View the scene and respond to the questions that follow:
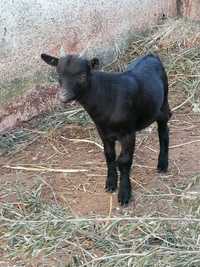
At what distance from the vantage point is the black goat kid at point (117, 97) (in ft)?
13.7

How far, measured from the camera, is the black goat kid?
13.7 feet

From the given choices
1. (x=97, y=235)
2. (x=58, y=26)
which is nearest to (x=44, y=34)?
(x=58, y=26)

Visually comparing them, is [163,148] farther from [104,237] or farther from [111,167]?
[104,237]

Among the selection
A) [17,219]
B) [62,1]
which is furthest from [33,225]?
[62,1]

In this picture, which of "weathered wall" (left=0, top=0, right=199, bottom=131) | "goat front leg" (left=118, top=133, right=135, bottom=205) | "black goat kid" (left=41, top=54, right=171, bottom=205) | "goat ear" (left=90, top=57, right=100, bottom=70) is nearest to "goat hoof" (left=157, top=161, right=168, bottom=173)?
"black goat kid" (left=41, top=54, right=171, bottom=205)

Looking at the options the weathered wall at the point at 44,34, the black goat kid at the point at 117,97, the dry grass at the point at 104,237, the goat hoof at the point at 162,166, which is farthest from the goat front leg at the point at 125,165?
the weathered wall at the point at 44,34

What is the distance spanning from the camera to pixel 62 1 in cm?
654

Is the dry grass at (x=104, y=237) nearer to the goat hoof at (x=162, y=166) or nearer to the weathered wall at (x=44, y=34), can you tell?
the goat hoof at (x=162, y=166)

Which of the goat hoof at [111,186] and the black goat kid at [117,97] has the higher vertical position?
the black goat kid at [117,97]

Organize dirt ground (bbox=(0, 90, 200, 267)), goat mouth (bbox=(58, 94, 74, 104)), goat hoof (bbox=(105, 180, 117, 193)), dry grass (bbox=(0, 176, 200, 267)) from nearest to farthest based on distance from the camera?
dry grass (bbox=(0, 176, 200, 267)) → goat mouth (bbox=(58, 94, 74, 104)) → dirt ground (bbox=(0, 90, 200, 267)) → goat hoof (bbox=(105, 180, 117, 193))

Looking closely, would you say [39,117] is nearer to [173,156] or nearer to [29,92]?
[29,92]

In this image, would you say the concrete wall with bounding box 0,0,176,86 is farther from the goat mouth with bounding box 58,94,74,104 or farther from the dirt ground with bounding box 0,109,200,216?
the goat mouth with bounding box 58,94,74,104

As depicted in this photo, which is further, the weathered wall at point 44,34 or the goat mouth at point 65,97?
the weathered wall at point 44,34

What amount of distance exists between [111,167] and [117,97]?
26.3 inches
